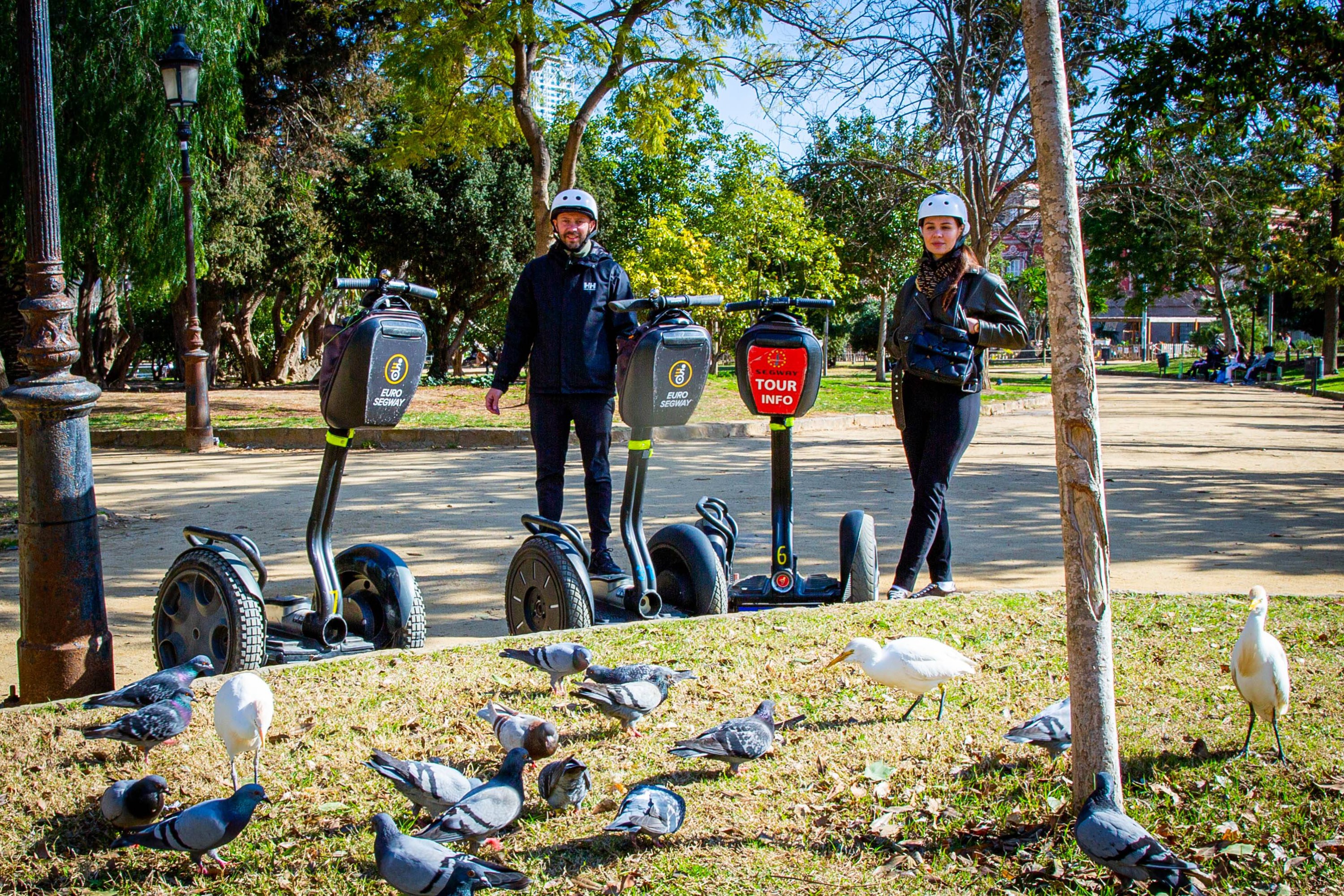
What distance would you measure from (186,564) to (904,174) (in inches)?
725

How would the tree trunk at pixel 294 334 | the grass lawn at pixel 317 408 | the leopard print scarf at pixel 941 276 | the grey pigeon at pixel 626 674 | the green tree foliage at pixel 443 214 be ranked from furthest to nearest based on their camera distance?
the tree trunk at pixel 294 334
the green tree foliage at pixel 443 214
the grass lawn at pixel 317 408
the leopard print scarf at pixel 941 276
the grey pigeon at pixel 626 674

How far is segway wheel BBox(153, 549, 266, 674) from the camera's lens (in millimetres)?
4008

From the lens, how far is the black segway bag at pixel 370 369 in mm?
4086

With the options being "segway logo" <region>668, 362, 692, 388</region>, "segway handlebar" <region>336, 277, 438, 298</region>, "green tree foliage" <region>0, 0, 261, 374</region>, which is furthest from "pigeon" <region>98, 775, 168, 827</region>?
"green tree foliage" <region>0, 0, 261, 374</region>

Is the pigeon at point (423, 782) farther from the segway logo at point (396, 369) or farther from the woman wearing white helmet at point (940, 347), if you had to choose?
the woman wearing white helmet at point (940, 347)

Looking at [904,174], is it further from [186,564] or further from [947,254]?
[186,564]

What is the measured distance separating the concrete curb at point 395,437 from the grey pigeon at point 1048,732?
10.7 meters

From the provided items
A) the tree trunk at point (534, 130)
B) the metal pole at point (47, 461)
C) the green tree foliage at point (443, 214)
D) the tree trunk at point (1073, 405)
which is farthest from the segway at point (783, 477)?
the green tree foliage at point (443, 214)

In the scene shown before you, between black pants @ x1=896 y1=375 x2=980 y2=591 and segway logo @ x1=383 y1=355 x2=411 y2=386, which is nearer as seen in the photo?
segway logo @ x1=383 y1=355 x2=411 y2=386

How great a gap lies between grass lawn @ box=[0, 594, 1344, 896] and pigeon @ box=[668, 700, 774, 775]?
132mm

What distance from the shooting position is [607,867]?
278 centimetres

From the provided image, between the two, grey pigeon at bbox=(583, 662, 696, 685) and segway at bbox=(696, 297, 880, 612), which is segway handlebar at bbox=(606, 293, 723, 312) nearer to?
segway at bbox=(696, 297, 880, 612)

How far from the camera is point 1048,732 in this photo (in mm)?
3240

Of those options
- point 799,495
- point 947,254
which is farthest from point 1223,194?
point 947,254
